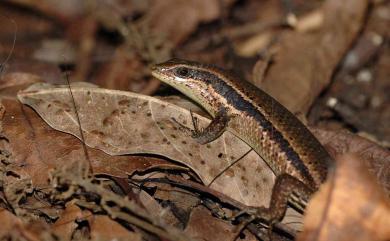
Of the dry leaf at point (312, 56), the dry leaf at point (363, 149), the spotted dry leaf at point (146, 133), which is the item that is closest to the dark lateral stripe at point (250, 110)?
the spotted dry leaf at point (146, 133)

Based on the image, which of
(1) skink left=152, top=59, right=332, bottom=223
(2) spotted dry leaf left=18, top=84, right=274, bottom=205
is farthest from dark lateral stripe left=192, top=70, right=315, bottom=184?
(2) spotted dry leaf left=18, top=84, right=274, bottom=205

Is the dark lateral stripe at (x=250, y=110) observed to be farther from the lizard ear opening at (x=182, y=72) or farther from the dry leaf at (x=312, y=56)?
the dry leaf at (x=312, y=56)

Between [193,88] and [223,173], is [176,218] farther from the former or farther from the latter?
[193,88]

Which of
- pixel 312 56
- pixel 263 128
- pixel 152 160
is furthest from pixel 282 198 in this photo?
pixel 312 56

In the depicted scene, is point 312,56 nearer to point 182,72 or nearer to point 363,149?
point 363,149

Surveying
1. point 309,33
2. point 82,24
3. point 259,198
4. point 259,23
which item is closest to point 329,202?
point 259,198
